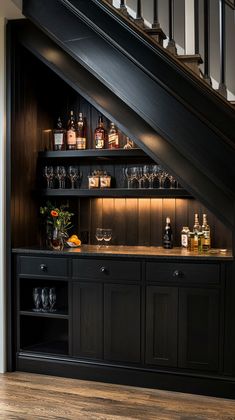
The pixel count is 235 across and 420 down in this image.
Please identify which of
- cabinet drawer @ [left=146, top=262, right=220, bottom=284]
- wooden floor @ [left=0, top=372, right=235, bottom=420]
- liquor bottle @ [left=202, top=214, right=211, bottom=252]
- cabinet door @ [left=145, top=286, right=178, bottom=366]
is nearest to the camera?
wooden floor @ [left=0, top=372, right=235, bottom=420]

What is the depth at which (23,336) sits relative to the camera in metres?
4.06

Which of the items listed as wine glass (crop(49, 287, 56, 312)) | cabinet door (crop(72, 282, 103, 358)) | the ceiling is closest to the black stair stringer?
the ceiling

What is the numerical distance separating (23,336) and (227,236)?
1756 millimetres

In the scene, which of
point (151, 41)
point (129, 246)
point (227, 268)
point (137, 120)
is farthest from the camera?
point (129, 246)

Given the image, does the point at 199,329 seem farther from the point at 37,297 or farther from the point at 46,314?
the point at 37,297

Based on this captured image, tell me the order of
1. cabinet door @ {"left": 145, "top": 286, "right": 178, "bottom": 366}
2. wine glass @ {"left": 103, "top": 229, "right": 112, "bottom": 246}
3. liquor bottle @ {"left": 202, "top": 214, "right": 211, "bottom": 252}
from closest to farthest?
1. cabinet door @ {"left": 145, "top": 286, "right": 178, "bottom": 366}
2. liquor bottle @ {"left": 202, "top": 214, "right": 211, "bottom": 252}
3. wine glass @ {"left": 103, "top": 229, "right": 112, "bottom": 246}

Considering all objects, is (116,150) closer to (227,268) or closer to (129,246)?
(129,246)

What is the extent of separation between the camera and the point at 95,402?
341 cm

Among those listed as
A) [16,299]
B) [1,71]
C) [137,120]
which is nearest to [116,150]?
[137,120]

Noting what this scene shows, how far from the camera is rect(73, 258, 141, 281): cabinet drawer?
3.70m

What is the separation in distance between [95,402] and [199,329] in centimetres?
84

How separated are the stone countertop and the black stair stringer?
11.9 inches

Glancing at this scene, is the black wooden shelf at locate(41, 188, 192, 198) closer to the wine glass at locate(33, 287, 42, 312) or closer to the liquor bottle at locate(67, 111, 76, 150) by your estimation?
the liquor bottle at locate(67, 111, 76, 150)

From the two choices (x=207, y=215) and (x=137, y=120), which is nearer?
(x=137, y=120)
